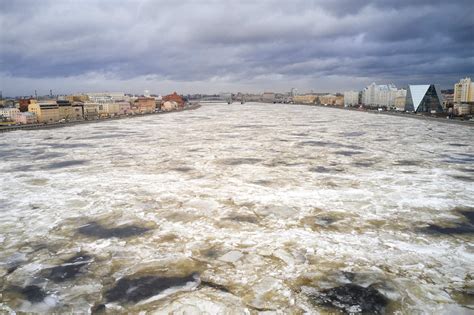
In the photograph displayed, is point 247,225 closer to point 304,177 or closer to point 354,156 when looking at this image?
point 304,177

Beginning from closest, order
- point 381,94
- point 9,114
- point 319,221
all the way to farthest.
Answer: point 319,221 < point 9,114 < point 381,94

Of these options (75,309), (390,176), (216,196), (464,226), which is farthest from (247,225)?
(390,176)

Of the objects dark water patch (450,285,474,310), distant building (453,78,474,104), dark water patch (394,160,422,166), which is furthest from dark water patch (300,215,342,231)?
distant building (453,78,474,104)

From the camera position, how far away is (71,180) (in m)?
11.9

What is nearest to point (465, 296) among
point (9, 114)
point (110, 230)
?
point (110, 230)

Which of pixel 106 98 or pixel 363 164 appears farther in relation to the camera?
pixel 106 98

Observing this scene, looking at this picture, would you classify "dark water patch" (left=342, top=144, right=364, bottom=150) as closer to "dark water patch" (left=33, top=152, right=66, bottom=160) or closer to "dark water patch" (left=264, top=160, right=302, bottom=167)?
"dark water patch" (left=264, top=160, right=302, bottom=167)

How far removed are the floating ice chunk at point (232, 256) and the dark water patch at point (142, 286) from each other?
666 mm

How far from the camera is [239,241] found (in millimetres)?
6633

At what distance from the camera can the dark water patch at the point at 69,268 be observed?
17.9 ft

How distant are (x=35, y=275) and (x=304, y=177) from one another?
844 cm

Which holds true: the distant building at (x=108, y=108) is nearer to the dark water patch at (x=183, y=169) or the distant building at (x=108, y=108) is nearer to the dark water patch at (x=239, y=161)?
the dark water patch at (x=239, y=161)

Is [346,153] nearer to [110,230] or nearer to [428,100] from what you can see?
[110,230]

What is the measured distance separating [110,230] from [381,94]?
399ft
